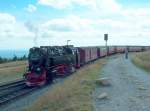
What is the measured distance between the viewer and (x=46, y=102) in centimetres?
1655

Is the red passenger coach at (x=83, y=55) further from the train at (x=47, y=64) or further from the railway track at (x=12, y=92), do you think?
the railway track at (x=12, y=92)

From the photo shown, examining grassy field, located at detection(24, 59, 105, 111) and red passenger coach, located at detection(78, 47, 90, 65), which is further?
red passenger coach, located at detection(78, 47, 90, 65)

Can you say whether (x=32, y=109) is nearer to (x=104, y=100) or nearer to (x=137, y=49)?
(x=104, y=100)

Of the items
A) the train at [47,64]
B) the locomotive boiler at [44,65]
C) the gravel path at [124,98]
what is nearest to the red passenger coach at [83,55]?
the train at [47,64]

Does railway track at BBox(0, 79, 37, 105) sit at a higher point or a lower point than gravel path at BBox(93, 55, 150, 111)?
Answer: lower

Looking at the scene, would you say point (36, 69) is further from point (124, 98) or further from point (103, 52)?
point (103, 52)

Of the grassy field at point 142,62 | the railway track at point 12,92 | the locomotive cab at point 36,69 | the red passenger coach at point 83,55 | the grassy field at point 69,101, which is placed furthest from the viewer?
the red passenger coach at point 83,55

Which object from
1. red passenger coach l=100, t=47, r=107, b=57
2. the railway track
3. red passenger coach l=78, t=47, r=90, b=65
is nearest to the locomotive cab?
the railway track

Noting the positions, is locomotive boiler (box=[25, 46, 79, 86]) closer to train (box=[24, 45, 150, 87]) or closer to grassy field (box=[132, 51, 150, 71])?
train (box=[24, 45, 150, 87])

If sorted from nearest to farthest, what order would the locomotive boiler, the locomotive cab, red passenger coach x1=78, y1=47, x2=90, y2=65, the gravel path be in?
the gravel path
the locomotive cab
the locomotive boiler
red passenger coach x1=78, y1=47, x2=90, y2=65

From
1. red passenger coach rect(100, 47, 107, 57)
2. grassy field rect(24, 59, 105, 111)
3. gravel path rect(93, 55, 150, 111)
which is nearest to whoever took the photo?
gravel path rect(93, 55, 150, 111)

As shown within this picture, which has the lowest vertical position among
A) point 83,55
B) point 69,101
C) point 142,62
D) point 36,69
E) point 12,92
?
point 12,92

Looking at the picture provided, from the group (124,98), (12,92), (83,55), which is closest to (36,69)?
(12,92)

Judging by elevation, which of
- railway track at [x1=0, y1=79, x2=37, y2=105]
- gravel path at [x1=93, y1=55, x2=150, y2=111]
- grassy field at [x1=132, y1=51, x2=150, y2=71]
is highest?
gravel path at [x1=93, y1=55, x2=150, y2=111]
